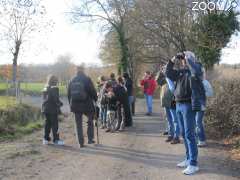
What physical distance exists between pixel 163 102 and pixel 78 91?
2.32 metres

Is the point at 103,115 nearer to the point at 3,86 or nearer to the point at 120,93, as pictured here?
the point at 120,93

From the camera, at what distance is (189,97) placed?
24.4 ft

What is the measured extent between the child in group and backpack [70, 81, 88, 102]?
9.56 feet

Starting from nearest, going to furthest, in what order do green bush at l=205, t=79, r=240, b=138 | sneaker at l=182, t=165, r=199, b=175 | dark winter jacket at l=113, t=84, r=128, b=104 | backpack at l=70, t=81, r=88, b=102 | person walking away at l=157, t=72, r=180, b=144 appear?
sneaker at l=182, t=165, r=199, b=175 < green bush at l=205, t=79, r=240, b=138 < backpack at l=70, t=81, r=88, b=102 < person walking away at l=157, t=72, r=180, b=144 < dark winter jacket at l=113, t=84, r=128, b=104

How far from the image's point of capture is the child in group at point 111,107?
13251 mm

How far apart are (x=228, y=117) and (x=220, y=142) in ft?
2.33

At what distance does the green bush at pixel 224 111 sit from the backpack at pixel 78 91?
12.1 feet

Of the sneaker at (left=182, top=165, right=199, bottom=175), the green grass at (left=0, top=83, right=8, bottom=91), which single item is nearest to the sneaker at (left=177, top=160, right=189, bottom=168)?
the sneaker at (left=182, top=165, right=199, bottom=175)

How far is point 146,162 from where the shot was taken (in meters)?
8.42

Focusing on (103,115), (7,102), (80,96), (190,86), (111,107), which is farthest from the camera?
(7,102)

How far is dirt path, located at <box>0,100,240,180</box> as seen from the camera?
7.39 meters

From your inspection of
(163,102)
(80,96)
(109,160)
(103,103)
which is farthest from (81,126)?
(103,103)

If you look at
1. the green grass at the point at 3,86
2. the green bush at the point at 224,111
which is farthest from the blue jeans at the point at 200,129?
the green grass at the point at 3,86

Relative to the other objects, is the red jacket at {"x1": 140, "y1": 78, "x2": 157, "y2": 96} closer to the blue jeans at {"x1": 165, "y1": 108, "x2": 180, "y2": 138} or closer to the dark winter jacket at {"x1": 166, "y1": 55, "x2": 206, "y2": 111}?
the blue jeans at {"x1": 165, "y1": 108, "x2": 180, "y2": 138}
